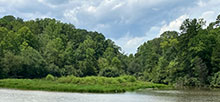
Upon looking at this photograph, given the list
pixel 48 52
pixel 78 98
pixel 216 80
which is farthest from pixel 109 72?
pixel 78 98

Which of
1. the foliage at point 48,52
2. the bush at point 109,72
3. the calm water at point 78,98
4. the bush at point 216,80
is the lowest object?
the calm water at point 78,98

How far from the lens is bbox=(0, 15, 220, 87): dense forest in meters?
66.1

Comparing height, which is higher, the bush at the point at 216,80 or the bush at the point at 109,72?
the bush at the point at 109,72

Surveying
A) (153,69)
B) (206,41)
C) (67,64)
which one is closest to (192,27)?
(206,41)

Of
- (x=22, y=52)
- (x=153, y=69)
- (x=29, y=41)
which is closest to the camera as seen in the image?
(x=22, y=52)

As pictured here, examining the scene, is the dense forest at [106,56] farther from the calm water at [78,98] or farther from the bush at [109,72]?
the calm water at [78,98]

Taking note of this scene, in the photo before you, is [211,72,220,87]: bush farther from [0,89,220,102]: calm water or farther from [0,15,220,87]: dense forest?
[0,89,220,102]: calm water

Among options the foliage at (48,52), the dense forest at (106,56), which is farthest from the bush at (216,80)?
the foliage at (48,52)

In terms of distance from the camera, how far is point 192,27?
72562mm

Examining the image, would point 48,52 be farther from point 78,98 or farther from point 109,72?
point 78,98

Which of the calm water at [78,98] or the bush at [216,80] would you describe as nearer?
the calm water at [78,98]

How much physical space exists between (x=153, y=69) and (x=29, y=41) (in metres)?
42.0

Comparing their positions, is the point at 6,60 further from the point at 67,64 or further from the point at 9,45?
the point at 67,64

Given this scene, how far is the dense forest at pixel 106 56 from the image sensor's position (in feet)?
217
